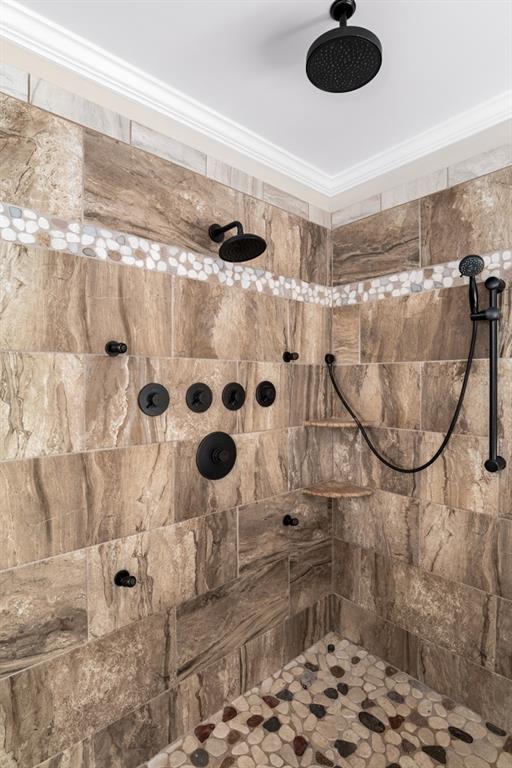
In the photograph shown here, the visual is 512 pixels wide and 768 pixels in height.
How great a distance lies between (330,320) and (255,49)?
1.16 meters

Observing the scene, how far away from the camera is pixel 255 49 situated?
47.8 inches

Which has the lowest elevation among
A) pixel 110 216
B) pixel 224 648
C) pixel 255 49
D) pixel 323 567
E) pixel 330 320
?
pixel 224 648

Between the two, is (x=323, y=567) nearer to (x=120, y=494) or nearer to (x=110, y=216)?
(x=120, y=494)

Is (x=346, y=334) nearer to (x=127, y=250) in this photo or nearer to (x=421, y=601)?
(x=127, y=250)

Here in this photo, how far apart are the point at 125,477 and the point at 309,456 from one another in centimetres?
95

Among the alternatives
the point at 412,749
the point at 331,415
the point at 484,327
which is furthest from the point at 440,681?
the point at 484,327

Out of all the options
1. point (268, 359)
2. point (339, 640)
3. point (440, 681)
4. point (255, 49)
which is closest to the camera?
point (255, 49)

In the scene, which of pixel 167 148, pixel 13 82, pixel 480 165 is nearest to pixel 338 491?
pixel 480 165

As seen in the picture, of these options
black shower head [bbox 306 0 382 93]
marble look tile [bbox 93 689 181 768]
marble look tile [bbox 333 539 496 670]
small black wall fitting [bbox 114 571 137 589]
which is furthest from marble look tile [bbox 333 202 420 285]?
marble look tile [bbox 93 689 181 768]

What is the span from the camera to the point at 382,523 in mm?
1826

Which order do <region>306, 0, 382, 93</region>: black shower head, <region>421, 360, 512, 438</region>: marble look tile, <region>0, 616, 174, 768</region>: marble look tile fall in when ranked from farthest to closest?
<region>421, 360, 512, 438</region>: marble look tile
<region>0, 616, 174, 768</region>: marble look tile
<region>306, 0, 382, 93</region>: black shower head

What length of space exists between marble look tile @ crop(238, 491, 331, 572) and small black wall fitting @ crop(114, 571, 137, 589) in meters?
0.49

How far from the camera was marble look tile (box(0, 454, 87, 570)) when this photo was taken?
108 centimetres

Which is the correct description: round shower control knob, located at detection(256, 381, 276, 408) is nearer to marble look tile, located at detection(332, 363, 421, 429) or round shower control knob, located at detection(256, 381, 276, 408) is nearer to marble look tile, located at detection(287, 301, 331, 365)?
marble look tile, located at detection(287, 301, 331, 365)
